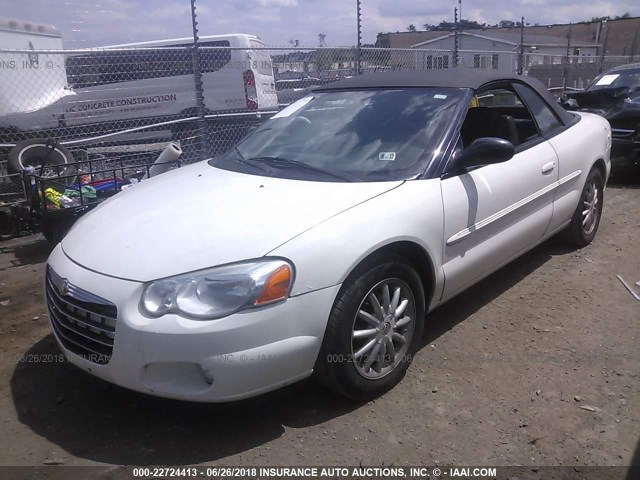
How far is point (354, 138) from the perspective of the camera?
11.6 ft

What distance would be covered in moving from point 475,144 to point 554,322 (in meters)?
1.38

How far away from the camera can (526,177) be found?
3.88 metres

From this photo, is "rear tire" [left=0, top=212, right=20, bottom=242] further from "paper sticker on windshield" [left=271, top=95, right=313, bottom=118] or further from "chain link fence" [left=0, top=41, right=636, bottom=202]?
"paper sticker on windshield" [left=271, top=95, right=313, bottom=118]

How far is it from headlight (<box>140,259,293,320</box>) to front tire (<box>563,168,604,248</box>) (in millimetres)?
3402

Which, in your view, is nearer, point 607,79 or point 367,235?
point 367,235

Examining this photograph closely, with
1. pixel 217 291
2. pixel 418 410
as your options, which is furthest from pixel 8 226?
pixel 418 410

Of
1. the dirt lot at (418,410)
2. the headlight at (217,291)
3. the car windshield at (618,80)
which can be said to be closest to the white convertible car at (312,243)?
the headlight at (217,291)

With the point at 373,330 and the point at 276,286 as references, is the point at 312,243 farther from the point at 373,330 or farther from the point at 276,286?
the point at 373,330

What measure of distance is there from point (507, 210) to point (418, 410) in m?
1.56

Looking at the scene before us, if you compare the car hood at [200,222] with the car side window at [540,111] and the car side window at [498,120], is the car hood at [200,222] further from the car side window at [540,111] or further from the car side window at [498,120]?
the car side window at [540,111]

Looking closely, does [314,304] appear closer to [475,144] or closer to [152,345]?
[152,345]

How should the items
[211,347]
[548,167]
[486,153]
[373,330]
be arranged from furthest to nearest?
[548,167], [486,153], [373,330], [211,347]

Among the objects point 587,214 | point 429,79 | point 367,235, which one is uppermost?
point 429,79

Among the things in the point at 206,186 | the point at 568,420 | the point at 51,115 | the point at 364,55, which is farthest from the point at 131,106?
the point at 568,420
